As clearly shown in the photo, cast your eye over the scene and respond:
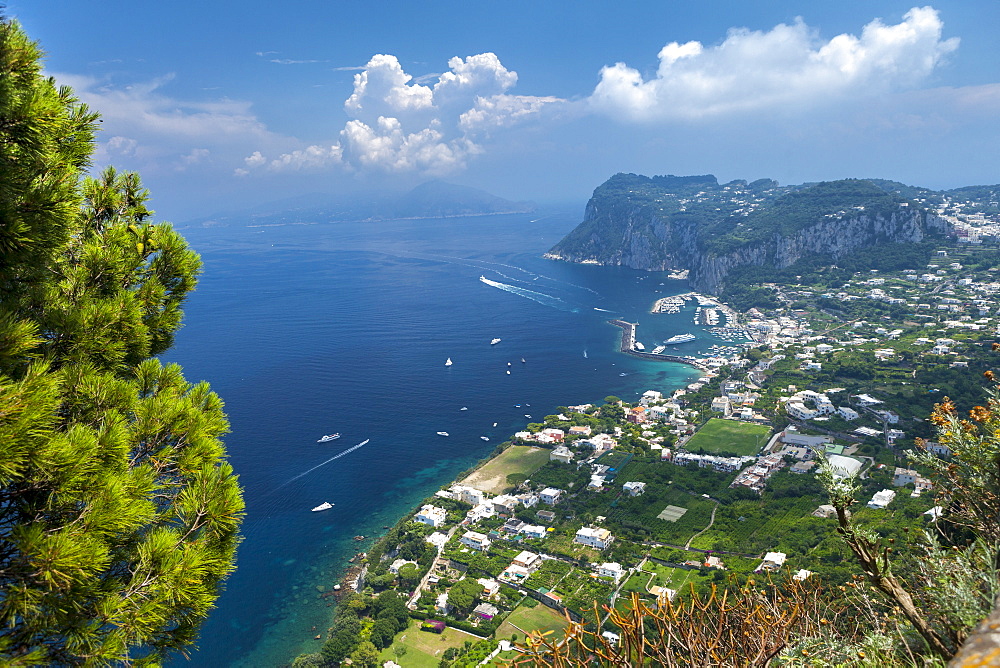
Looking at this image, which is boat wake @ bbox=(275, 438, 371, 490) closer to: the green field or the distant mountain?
the green field

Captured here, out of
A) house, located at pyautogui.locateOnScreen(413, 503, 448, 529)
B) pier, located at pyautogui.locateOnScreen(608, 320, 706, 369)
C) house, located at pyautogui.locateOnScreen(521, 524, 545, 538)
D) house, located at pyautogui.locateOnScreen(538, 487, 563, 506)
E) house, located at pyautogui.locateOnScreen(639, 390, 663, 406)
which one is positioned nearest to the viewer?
house, located at pyautogui.locateOnScreen(521, 524, 545, 538)

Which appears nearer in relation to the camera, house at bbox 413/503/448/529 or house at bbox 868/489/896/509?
house at bbox 868/489/896/509

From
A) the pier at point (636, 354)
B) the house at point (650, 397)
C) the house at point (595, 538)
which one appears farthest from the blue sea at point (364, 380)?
the house at point (595, 538)

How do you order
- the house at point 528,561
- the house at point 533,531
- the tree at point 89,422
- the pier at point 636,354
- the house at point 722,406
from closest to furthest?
1. the tree at point 89,422
2. the house at point 528,561
3. the house at point 533,531
4. the house at point 722,406
5. the pier at point 636,354

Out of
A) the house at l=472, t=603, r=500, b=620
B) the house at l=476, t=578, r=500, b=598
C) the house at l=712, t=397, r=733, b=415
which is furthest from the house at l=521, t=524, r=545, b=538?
the house at l=712, t=397, r=733, b=415

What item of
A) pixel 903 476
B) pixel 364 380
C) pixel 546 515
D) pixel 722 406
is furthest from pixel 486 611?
pixel 364 380

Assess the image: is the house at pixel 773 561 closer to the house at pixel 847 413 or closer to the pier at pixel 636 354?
the house at pixel 847 413
